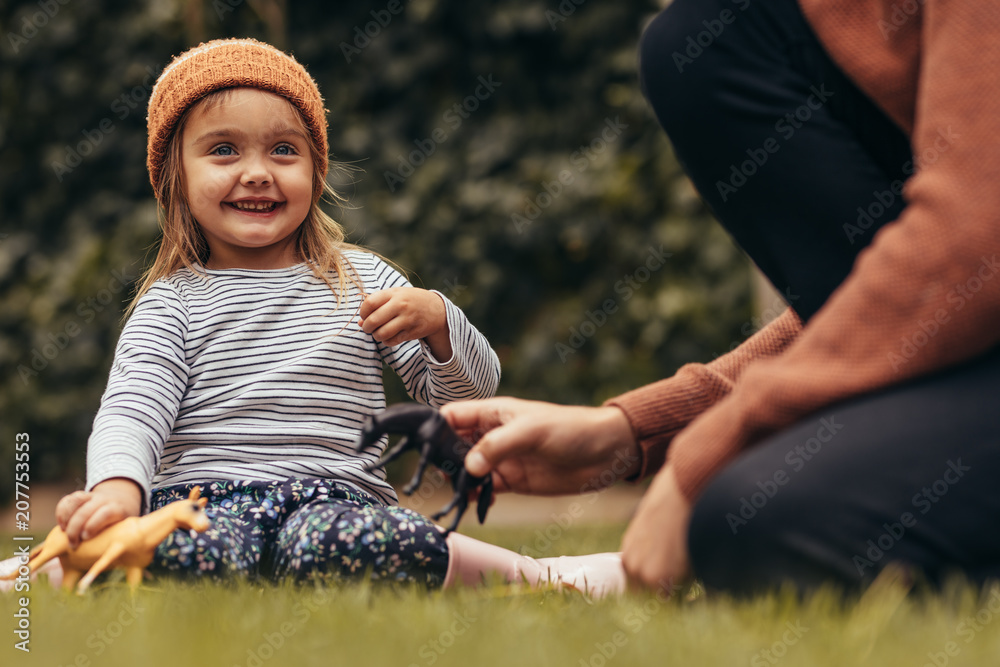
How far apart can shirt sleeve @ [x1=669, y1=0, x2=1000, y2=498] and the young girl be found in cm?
51

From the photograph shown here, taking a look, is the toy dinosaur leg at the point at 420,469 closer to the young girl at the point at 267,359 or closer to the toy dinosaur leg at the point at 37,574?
the young girl at the point at 267,359

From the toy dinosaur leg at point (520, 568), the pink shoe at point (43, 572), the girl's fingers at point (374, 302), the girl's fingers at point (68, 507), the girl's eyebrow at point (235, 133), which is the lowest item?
the toy dinosaur leg at point (520, 568)

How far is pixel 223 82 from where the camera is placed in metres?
1.79

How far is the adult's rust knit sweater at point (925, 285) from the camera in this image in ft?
3.21

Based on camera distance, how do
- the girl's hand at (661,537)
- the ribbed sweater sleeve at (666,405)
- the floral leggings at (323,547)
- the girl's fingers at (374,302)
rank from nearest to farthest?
1. the girl's hand at (661,537)
2. the ribbed sweater sleeve at (666,405)
3. the floral leggings at (323,547)
4. the girl's fingers at (374,302)

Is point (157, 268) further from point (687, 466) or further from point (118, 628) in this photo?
point (687, 466)

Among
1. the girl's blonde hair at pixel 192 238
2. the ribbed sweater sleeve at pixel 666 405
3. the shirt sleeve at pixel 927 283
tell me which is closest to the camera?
the shirt sleeve at pixel 927 283

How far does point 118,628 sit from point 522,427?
1.60 feet

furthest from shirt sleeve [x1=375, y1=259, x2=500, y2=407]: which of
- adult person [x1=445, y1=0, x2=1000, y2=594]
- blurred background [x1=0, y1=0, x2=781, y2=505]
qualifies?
blurred background [x1=0, y1=0, x2=781, y2=505]

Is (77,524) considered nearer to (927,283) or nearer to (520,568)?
(520,568)

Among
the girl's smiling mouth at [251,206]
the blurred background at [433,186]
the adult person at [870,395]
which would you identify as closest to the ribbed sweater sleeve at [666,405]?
the adult person at [870,395]

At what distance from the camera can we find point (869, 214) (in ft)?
4.12

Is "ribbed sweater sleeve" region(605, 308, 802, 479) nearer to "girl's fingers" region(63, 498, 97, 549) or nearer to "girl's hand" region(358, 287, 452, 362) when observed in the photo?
"girl's hand" region(358, 287, 452, 362)

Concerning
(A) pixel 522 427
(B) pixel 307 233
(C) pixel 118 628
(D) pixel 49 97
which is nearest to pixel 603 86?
(B) pixel 307 233
